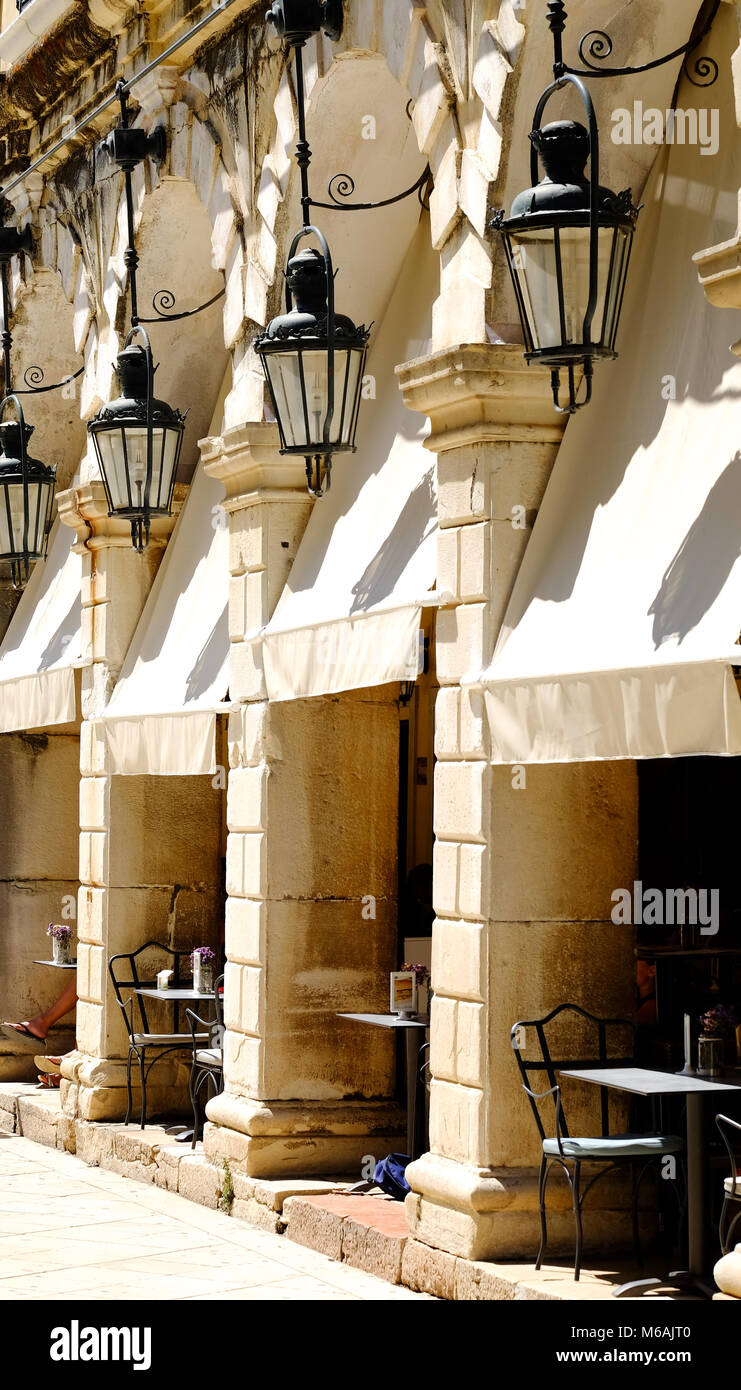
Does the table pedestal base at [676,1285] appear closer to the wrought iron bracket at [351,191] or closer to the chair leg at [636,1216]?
the chair leg at [636,1216]

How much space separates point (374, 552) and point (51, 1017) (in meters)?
6.33

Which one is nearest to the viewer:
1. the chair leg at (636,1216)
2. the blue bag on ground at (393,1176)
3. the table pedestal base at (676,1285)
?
the table pedestal base at (676,1285)

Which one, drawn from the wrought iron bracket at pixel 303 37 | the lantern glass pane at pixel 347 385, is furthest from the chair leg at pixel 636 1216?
the wrought iron bracket at pixel 303 37

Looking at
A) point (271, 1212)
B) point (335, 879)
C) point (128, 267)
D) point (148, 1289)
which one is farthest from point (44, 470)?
point (148, 1289)

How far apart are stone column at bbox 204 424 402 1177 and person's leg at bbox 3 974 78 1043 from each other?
4.12m

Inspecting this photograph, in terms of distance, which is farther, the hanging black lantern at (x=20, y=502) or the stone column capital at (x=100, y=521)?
the hanging black lantern at (x=20, y=502)

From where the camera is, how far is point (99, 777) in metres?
12.6

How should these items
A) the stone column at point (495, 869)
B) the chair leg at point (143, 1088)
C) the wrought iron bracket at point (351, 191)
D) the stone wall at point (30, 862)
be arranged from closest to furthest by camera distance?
the stone column at point (495, 869) < the wrought iron bracket at point (351, 191) < the chair leg at point (143, 1088) < the stone wall at point (30, 862)

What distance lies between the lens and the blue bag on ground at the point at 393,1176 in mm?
9406

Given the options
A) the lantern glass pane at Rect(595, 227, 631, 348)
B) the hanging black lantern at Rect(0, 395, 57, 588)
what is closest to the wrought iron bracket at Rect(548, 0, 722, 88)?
the lantern glass pane at Rect(595, 227, 631, 348)

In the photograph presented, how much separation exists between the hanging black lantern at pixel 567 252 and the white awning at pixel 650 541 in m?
0.45

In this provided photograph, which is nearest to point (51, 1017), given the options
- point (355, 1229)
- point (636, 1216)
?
point (355, 1229)

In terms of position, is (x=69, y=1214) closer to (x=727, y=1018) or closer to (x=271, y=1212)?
(x=271, y=1212)

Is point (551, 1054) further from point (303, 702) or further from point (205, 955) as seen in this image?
point (205, 955)
